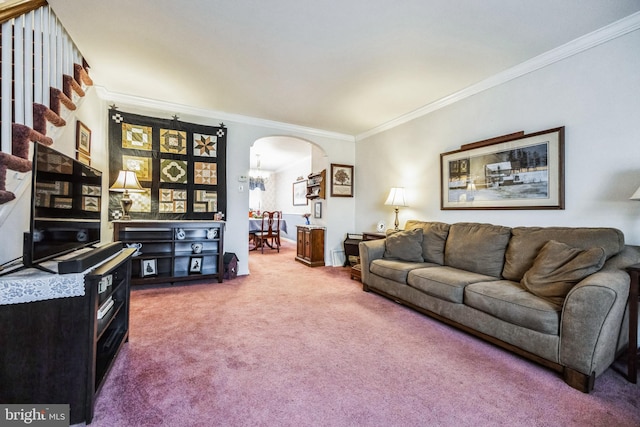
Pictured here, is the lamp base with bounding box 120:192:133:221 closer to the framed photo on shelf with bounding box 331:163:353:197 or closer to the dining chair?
the framed photo on shelf with bounding box 331:163:353:197

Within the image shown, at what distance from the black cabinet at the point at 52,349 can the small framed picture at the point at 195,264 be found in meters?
2.53

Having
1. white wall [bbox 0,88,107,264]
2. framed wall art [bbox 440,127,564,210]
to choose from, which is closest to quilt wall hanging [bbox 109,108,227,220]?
white wall [bbox 0,88,107,264]

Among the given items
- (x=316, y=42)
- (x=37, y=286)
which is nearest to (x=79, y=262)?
(x=37, y=286)

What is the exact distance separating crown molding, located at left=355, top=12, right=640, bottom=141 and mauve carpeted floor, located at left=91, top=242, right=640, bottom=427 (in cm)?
250

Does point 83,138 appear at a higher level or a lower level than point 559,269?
higher

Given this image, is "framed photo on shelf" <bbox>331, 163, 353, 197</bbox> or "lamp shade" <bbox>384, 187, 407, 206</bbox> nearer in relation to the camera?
"lamp shade" <bbox>384, 187, 407, 206</bbox>

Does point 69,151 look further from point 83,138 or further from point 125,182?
point 125,182

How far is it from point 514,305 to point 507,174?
1.50 meters

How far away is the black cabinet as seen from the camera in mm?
1191

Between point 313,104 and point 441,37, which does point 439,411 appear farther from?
point 313,104

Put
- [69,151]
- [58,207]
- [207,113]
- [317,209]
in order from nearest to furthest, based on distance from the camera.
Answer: [58,207] → [69,151] → [207,113] → [317,209]

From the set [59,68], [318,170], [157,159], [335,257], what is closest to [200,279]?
[157,159]

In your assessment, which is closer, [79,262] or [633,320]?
[79,262]

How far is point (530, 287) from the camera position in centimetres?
202
